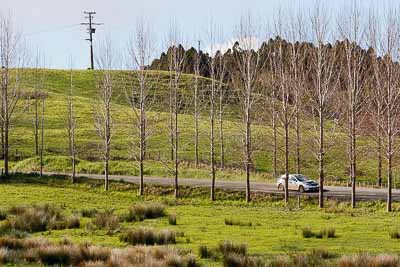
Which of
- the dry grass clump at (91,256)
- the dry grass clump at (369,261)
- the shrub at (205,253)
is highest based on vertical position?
the dry grass clump at (369,261)

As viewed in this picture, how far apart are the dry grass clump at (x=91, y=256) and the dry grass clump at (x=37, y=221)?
6.56 metres

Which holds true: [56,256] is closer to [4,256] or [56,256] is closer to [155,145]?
[4,256]

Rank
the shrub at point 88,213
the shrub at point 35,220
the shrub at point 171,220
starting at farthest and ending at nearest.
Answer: the shrub at point 88,213, the shrub at point 171,220, the shrub at point 35,220

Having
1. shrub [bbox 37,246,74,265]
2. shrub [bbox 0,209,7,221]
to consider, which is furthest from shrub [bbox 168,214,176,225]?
shrub [bbox 37,246,74,265]

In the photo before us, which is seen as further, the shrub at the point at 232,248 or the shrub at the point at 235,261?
the shrub at the point at 232,248

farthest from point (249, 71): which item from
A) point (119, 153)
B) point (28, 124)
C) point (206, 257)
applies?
point (28, 124)

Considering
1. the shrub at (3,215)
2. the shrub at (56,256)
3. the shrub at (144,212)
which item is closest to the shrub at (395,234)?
the shrub at (144,212)

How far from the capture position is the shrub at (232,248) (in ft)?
64.8

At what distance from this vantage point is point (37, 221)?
89.7 feet

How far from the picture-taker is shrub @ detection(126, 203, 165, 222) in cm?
3091

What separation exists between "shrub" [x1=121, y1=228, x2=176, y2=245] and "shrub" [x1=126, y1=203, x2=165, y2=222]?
743 centimetres

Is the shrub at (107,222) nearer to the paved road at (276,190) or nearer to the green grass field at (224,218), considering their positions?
the green grass field at (224,218)

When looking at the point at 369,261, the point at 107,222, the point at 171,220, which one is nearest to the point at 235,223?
the point at 171,220

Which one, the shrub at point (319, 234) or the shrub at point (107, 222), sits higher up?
the shrub at point (107, 222)
